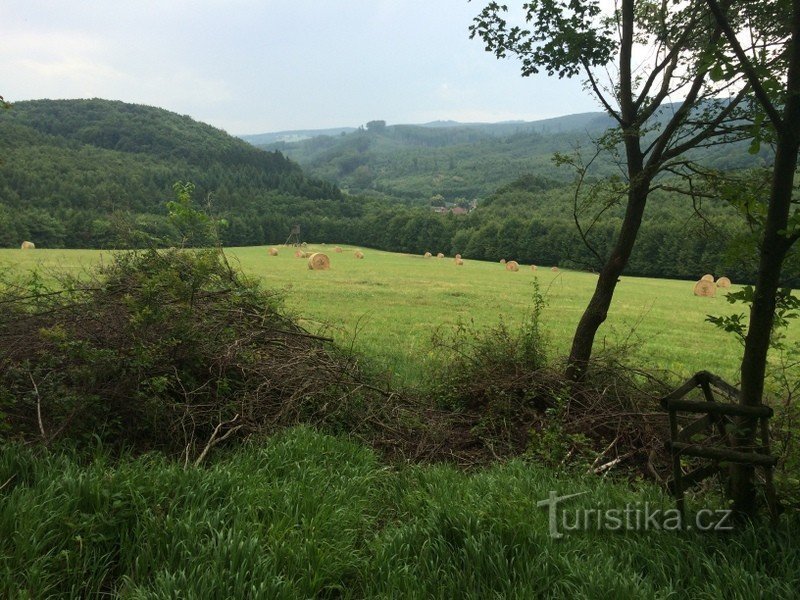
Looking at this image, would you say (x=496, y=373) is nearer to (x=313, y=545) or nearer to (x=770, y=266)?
(x=770, y=266)

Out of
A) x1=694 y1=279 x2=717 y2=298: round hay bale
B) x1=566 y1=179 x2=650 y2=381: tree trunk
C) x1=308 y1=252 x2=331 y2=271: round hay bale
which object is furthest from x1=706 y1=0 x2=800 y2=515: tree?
x1=694 y1=279 x2=717 y2=298: round hay bale

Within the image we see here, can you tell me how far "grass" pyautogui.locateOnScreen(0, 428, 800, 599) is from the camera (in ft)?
8.16

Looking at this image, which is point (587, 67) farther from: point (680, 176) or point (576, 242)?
point (576, 242)

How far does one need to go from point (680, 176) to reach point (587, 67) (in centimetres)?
181

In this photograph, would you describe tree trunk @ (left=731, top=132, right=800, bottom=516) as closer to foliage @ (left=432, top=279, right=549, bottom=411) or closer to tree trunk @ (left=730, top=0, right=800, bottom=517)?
tree trunk @ (left=730, top=0, right=800, bottom=517)

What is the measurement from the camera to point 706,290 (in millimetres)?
32188

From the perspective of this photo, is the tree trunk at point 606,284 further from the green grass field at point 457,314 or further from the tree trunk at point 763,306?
the tree trunk at point 763,306

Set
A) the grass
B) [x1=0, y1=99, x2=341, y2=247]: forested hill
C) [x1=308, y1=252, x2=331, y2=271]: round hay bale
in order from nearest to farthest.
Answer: the grass, [x1=308, y1=252, x2=331, y2=271]: round hay bale, [x1=0, y1=99, x2=341, y2=247]: forested hill

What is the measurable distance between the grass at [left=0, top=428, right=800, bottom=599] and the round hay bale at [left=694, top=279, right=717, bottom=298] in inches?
1335

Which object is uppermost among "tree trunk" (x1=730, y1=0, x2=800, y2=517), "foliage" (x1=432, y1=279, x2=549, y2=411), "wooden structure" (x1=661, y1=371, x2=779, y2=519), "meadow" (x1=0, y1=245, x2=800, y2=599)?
"tree trunk" (x1=730, y1=0, x2=800, y2=517)

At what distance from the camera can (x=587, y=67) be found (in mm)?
6035

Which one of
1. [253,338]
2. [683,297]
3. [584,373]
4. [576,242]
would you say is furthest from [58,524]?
[576,242]

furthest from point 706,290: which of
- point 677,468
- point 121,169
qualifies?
point 121,169

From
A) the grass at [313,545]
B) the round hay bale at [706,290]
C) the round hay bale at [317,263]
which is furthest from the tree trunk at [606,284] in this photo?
the round hay bale at [706,290]
